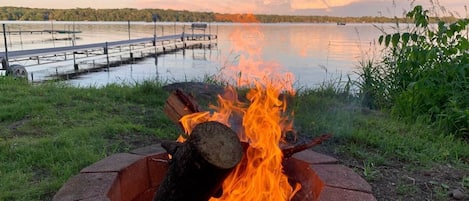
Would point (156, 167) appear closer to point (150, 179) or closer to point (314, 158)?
point (150, 179)

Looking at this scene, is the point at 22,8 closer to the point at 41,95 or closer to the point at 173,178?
the point at 41,95

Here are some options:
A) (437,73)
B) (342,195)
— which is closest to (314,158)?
(342,195)

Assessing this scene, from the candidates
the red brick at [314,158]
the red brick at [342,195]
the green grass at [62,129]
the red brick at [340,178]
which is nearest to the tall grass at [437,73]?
the red brick at [314,158]

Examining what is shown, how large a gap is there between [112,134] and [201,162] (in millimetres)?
2193

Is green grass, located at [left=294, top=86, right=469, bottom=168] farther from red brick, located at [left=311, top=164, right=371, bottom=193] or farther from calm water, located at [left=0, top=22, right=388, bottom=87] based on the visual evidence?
calm water, located at [left=0, top=22, right=388, bottom=87]

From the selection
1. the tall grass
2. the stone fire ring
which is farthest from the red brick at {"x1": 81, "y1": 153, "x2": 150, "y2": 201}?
the tall grass

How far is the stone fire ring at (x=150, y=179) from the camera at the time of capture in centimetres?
175

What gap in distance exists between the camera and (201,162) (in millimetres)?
1430

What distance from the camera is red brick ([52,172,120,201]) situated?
169cm

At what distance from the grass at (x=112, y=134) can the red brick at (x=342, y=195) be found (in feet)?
2.57

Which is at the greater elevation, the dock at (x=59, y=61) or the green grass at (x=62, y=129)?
the green grass at (x=62, y=129)

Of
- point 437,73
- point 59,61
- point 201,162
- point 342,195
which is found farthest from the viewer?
point 59,61

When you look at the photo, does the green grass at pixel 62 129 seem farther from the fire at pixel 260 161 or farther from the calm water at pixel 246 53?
the calm water at pixel 246 53

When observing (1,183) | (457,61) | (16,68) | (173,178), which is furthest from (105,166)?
(16,68)
